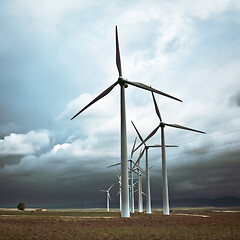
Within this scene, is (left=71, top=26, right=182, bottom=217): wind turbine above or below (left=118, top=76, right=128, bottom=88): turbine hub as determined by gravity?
below

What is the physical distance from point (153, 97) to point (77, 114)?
2926 centimetres

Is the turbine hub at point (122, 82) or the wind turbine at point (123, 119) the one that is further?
the turbine hub at point (122, 82)

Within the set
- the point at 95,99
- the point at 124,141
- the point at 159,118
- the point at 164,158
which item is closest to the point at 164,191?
the point at 164,158

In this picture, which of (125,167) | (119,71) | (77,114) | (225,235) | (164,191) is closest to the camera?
(225,235)

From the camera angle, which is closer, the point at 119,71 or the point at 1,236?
the point at 1,236

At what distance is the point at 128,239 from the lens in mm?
27109

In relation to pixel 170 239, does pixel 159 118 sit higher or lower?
higher

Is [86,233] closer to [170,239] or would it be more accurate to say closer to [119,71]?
[170,239]

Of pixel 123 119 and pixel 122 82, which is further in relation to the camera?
pixel 122 82

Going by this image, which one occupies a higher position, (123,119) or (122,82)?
(122,82)

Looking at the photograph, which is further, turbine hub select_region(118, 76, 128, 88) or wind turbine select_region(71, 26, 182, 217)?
turbine hub select_region(118, 76, 128, 88)

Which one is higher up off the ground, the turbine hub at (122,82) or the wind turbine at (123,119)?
the turbine hub at (122,82)

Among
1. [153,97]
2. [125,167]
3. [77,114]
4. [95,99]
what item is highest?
[153,97]

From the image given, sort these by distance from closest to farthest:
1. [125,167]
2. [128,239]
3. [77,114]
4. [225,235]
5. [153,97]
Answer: [128,239]
[225,235]
[125,167]
[77,114]
[153,97]
